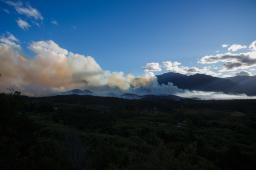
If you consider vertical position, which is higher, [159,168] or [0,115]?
[0,115]

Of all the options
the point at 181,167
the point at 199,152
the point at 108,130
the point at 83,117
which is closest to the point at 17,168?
the point at 181,167

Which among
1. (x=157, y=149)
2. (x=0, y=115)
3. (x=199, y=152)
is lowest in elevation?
(x=199, y=152)

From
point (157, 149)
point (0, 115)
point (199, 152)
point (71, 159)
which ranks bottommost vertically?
point (199, 152)

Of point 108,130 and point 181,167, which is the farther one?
point 108,130

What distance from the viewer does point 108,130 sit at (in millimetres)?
56031

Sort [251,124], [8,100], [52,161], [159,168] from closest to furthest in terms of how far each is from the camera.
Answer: [159,168]
[52,161]
[8,100]
[251,124]

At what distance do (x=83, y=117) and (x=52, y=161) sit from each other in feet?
194

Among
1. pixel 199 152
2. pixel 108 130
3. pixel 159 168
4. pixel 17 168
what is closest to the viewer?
pixel 159 168

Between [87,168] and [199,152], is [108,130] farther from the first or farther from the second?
[87,168]

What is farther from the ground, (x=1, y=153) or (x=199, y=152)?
(x=1, y=153)

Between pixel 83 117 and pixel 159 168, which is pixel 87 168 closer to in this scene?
pixel 159 168

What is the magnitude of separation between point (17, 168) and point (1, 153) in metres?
1.53

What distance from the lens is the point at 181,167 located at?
532 inches

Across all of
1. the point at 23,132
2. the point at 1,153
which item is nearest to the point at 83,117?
the point at 23,132
